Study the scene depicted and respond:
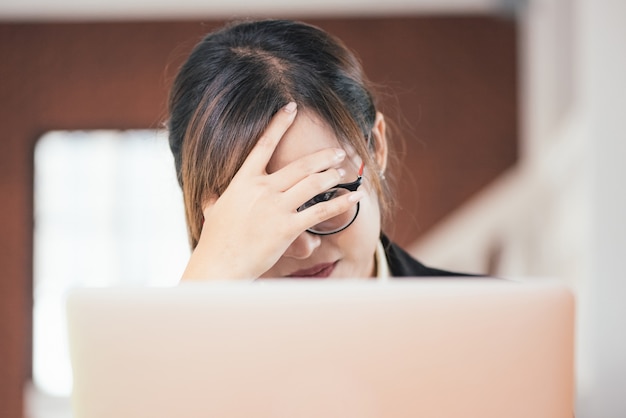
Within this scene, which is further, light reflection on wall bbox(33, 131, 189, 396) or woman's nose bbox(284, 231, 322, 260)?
light reflection on wall bbox(33, 131, 189, 396)

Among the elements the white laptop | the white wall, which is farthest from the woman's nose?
the white wall

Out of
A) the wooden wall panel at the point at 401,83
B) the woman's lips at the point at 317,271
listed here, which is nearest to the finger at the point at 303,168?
the woman's lips at the point at 317,271

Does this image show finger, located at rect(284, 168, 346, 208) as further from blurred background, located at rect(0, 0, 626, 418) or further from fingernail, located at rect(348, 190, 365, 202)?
blurred background, located at rect(0, 0, 626, 418)

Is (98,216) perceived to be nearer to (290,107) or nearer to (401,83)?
(401,83)

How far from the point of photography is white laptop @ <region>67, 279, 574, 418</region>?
511 mm

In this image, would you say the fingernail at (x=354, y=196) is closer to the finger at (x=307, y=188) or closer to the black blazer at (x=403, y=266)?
the finger at (x=307, y=188)

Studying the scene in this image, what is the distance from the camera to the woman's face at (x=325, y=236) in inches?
39.1

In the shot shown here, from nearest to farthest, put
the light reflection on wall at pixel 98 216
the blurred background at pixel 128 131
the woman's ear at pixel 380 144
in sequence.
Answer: the woman's ear at pixel 380 144, the blurred background at pixel 128 131, the light reflection on wall at pixel 98 216

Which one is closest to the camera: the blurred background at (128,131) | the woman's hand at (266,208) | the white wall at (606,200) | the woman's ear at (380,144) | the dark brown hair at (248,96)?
the woman's hand at (266,208)

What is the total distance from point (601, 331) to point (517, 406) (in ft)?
7.17

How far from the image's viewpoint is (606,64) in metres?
2.62

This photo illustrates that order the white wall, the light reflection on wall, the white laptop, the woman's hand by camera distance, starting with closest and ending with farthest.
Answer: the white laptop
the woman's hand
the white wall
the light reflection on wall

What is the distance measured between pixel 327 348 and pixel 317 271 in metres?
0.56

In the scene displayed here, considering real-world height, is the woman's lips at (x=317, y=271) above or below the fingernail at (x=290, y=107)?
below
